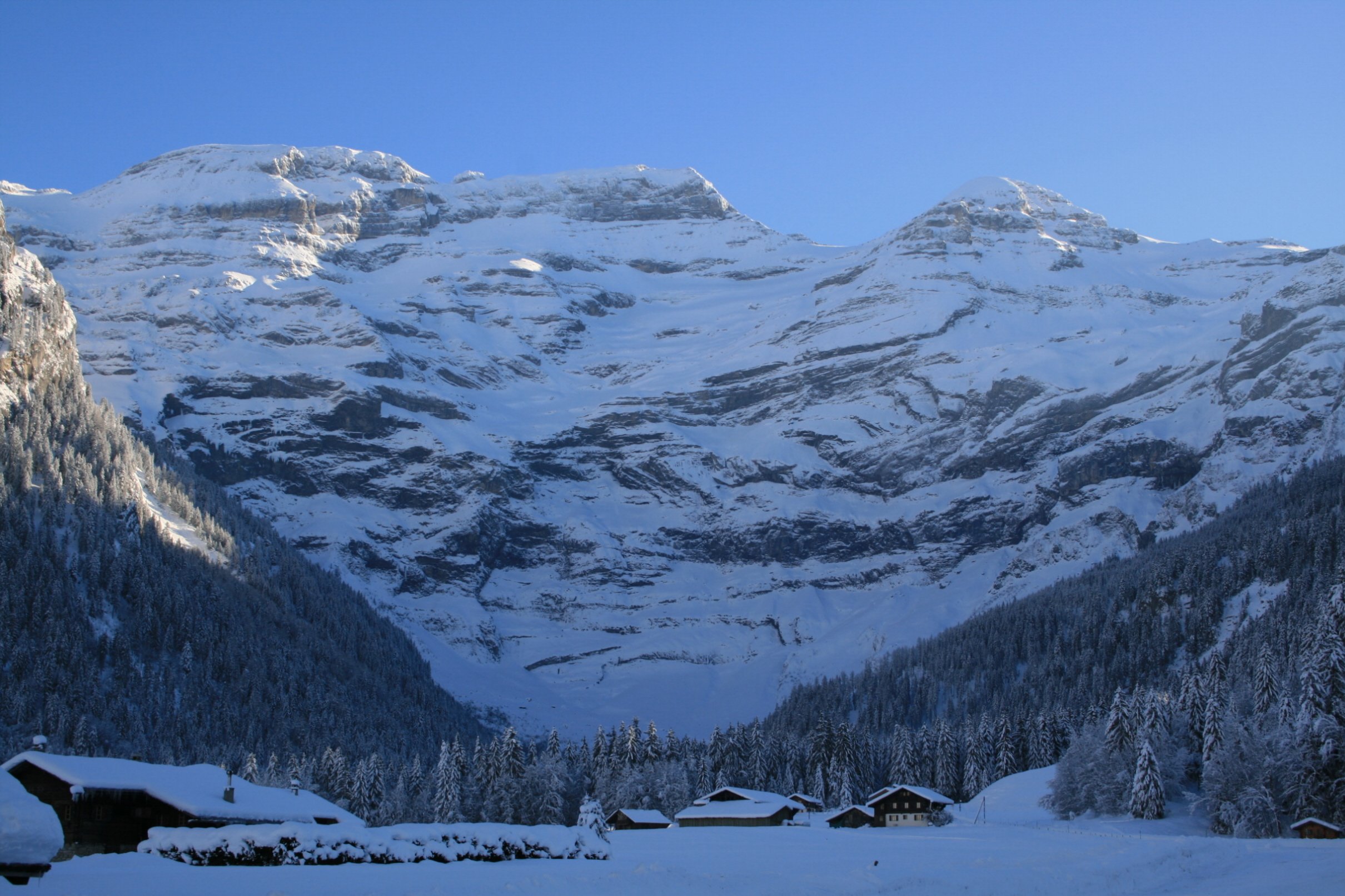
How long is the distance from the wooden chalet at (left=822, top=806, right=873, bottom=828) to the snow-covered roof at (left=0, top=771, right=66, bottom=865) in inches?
2971

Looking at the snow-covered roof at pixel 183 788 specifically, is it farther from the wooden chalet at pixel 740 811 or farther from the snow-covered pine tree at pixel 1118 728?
the snow-covered pine tree at pixel 1118 728

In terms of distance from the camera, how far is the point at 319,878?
32156 millimetres

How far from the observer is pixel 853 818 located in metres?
89.8

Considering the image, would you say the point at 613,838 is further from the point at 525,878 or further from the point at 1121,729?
the point at 1121,729

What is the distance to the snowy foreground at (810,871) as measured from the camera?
30984 millimetres

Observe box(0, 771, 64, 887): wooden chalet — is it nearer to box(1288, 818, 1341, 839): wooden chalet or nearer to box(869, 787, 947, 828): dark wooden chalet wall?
box(1288, 818, 1341, 839): wooden chalet

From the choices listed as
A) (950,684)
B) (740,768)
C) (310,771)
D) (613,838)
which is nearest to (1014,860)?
(613,838)

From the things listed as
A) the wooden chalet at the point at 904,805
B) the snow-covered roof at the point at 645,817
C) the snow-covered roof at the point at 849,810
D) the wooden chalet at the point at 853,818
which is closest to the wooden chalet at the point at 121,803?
the snow-covered roof at the point at 645,817

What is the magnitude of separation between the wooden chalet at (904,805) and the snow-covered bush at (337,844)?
169ft

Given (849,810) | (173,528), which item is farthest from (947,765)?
(173,528)

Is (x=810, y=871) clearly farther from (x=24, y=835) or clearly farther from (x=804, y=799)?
(x=804, y=799)

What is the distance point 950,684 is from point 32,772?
132723 millimetres

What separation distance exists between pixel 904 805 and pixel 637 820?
759 inches

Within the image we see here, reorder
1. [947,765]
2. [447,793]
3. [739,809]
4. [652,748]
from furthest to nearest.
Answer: [947,765] → [652,748] → [447,793] → [739,809]
